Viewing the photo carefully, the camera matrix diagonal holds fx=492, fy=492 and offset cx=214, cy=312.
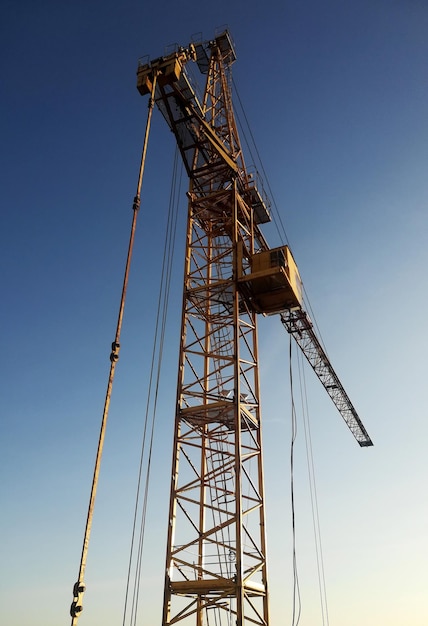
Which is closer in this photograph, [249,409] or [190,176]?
[249,409]

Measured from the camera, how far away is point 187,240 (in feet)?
82.7

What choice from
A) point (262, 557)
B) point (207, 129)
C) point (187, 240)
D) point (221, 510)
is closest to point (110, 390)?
point (221, 510)

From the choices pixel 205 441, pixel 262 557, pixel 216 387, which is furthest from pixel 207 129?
pixel 262 557

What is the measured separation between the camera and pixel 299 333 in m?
35.5

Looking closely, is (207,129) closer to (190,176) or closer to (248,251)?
(190,176)

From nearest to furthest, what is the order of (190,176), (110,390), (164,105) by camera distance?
(110,390) < (164,105) < (190,176)

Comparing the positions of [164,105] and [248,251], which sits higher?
[164,105]

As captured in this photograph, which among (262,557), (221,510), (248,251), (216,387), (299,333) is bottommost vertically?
(262,557)

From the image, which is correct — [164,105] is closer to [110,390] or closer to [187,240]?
[187,240]

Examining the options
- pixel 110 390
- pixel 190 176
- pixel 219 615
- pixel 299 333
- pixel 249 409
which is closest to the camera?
pixel 110 390

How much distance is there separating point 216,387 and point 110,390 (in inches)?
505

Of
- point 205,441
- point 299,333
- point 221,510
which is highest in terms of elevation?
point 299,333

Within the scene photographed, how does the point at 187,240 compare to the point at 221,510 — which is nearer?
the point at 221,510

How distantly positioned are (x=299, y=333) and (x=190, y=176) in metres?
14.7
